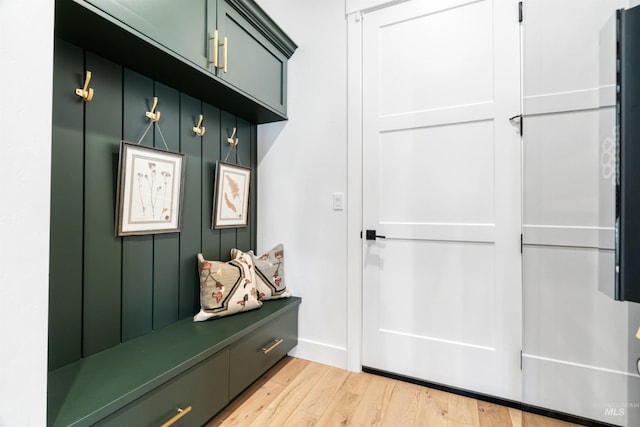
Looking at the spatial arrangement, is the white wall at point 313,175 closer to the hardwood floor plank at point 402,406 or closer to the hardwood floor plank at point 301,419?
the hardwood floor plank at point 402,406

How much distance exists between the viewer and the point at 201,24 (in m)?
1.39

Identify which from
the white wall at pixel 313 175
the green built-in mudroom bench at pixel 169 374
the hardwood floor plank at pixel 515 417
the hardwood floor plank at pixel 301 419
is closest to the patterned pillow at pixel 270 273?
the white wall at pixel 313 175

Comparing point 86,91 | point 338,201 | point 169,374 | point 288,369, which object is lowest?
point 288,369

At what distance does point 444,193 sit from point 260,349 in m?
1.38

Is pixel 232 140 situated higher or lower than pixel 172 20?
lower

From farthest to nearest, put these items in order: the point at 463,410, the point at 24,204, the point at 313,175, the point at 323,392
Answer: the point at 313,175
the point at 323,392
the point at 463,410
the point at 24,204

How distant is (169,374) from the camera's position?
1111 millimetres

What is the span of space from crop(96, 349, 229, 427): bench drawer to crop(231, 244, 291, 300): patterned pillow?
560 millimetres

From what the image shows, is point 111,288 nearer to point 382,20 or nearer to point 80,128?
point 80,128

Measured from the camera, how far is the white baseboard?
6.20ft

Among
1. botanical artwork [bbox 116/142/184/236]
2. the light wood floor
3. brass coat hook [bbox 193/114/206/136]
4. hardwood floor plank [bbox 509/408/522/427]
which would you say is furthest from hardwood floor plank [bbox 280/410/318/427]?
brass coat hook [bbox 193/114/206/136]

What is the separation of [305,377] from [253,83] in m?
1.82

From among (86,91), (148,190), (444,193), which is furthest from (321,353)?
(86,91)

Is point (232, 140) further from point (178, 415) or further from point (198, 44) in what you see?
point (178, 415)
